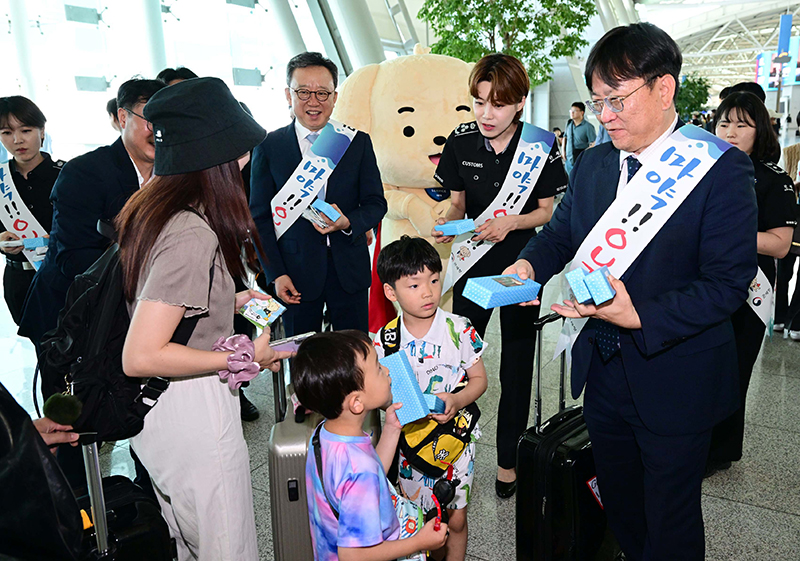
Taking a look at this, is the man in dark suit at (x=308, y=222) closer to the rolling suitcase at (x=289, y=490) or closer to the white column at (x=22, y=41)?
the rolling suitcase at (x=289, y=490)

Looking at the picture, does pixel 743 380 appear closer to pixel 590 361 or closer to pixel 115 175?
pixel 590 361

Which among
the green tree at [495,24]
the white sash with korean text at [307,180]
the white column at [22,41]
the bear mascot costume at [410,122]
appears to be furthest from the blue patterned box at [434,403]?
the green tree at [495,24]

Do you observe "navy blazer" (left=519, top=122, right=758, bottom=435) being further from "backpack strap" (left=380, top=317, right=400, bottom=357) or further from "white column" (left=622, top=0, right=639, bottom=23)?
"white column" (left=622, top=0, right=639, bottom=23)

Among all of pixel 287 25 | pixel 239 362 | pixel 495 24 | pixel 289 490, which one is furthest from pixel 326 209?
pixel 287 25

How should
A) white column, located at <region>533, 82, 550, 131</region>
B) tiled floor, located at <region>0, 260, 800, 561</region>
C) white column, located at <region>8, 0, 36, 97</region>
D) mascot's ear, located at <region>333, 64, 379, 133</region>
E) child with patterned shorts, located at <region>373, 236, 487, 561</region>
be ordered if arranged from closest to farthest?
child with patterned shorts, located at <region>373, 236, 487, 561</region> < tiled floor, located at <region>0, 260, 800, 561</region> < mascot's ear, located at <region>333, 64, 379, 133</region> < white column, located at <region>8, 0, 36, 97</region> < white column, located at <region>533, 82, 550, 131</region>

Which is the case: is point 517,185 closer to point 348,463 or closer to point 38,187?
point 348,463

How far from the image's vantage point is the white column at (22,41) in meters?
5.38

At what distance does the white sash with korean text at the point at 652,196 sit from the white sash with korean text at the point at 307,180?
1.32m

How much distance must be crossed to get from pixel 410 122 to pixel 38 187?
1.95 metres

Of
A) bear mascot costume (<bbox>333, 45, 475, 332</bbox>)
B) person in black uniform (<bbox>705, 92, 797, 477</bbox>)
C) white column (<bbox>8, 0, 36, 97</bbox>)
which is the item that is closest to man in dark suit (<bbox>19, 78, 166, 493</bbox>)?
bear mascot costume (<bbox>333, 45, 475, 332</bbox>)

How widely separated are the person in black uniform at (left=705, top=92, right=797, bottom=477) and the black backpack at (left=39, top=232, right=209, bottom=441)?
213 cm

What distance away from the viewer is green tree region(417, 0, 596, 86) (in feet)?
22.1

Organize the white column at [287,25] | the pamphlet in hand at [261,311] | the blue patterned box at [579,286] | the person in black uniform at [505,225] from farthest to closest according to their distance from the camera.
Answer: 1. the white column at [287,25]
2. the person in black uniform at [505,225]
3. the pamphlet in hand at [261,311]
4. the blue patterned box at [579,286]

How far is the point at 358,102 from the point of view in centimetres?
372
